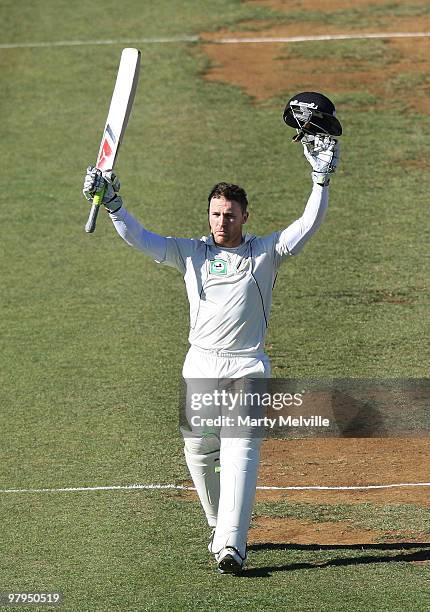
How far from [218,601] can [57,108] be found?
12782mm

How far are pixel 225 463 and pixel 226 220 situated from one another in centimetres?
155

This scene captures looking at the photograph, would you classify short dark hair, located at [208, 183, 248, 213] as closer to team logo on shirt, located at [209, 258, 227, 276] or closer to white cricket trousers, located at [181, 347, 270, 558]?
team logo on shirt, located at [209, 258, 227, 276]

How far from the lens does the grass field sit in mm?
8844

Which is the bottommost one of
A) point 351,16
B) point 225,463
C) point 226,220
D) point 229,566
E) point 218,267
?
point 229,566

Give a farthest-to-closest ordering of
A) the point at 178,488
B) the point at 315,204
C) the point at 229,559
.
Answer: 1. the point at 178,488
2. the point at 315,204
3. the point at 229,559

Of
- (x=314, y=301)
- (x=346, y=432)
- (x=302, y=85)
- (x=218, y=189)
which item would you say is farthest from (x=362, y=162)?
(x=218, y=189)

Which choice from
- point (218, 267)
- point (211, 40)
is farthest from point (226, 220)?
point (211, 40)

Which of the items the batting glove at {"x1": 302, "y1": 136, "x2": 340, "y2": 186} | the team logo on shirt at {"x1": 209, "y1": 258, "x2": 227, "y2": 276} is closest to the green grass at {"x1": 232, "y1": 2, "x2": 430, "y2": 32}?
the batting glove at {"x1": 302, "y1": 136, "x2": 340, "y2": 186}

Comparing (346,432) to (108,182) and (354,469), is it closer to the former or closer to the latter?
(354,469)

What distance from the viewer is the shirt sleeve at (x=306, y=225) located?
8750mm

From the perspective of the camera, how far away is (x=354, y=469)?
10898 mm

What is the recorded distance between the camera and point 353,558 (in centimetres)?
895

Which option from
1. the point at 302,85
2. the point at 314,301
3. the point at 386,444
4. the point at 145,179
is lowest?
the point at 386,444

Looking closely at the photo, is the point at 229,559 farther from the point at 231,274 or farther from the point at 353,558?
the point at 231,274
